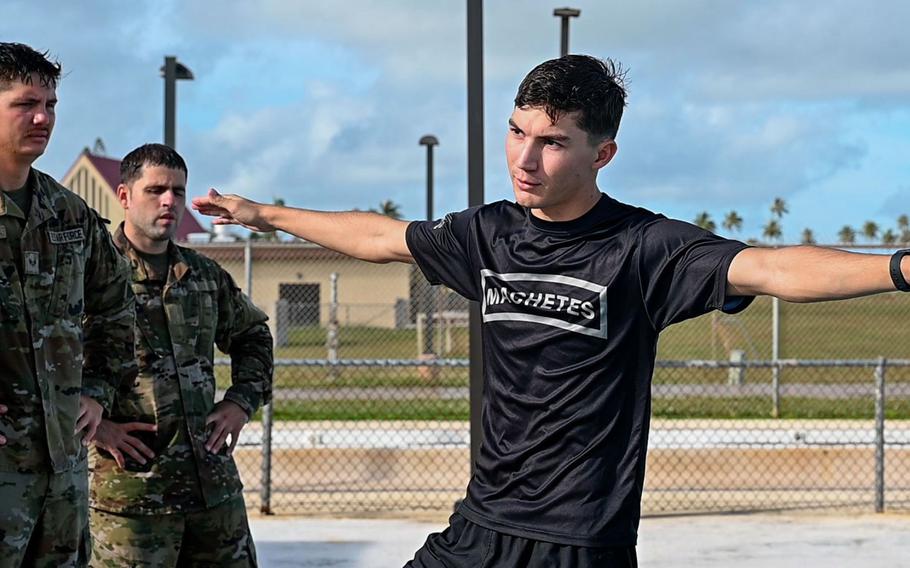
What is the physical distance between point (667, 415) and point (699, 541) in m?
6.42

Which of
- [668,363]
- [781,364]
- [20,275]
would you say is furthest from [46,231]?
[781,364]

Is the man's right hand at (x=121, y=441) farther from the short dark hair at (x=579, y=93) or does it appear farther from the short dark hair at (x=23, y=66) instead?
the short dark hair at (x=579, y=93)

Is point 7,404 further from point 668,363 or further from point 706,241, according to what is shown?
point 668,363

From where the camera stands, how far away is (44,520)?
12.2ft

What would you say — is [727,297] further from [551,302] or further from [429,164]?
[429,164]

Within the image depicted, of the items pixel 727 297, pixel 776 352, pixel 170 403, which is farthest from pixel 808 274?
pixel 776 352

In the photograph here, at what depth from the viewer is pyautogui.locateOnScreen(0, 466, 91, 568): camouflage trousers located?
11.7 ft

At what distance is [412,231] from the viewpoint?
363 centimetres

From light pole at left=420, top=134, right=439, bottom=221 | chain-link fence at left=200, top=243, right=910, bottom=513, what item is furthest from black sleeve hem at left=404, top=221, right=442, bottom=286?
light pole at left=420, top=134, right=439, bottom=221

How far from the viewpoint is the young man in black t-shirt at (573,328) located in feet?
10.2

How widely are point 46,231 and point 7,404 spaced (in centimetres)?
52

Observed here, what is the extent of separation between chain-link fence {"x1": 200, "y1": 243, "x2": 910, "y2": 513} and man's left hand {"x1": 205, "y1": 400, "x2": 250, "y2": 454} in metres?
4.18

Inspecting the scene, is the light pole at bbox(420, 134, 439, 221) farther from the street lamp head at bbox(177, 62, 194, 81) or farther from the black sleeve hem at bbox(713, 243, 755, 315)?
the black sleeve hem at bbox(713, 243, 755, 315)

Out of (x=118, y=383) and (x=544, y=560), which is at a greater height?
(x=118, y=383)
